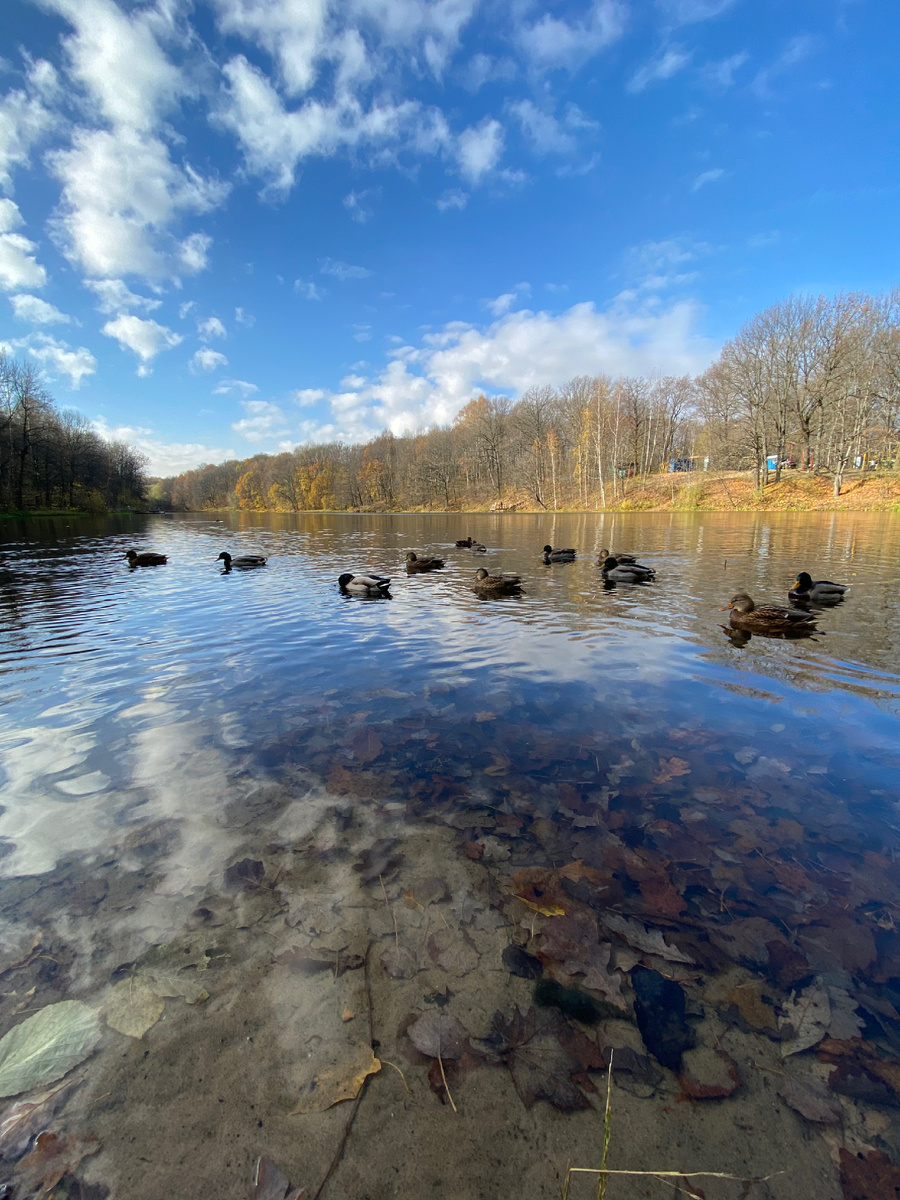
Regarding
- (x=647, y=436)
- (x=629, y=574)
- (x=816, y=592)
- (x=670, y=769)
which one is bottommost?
(x=670, y=769)

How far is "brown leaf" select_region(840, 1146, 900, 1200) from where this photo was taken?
1.45 m

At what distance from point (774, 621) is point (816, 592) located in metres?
2.81

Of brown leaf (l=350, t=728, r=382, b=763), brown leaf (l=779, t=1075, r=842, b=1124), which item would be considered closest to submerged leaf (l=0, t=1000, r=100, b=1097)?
brown leaf (l=350, t=728, r=382, b=763)

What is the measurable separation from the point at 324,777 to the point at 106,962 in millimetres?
1757

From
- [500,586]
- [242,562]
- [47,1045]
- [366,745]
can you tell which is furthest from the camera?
[242,562]

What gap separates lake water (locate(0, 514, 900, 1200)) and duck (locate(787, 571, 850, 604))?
4.07 metres

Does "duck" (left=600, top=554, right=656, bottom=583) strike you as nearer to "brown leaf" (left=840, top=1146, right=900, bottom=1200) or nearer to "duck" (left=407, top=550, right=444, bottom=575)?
"duck" (left=407, top=550, right=444, bottom=575)

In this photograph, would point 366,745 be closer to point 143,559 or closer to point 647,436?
point 143,559

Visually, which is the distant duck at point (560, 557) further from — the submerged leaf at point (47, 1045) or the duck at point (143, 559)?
the submerged leaf at point (47, 1045)

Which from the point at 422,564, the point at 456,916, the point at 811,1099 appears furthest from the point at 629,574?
the point at 811,1099

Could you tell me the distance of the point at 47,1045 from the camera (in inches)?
73.7

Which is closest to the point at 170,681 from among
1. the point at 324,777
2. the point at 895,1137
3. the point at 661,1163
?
the point at 324,777

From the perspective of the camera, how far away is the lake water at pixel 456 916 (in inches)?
63.1

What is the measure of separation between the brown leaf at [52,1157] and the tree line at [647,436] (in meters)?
55.2
